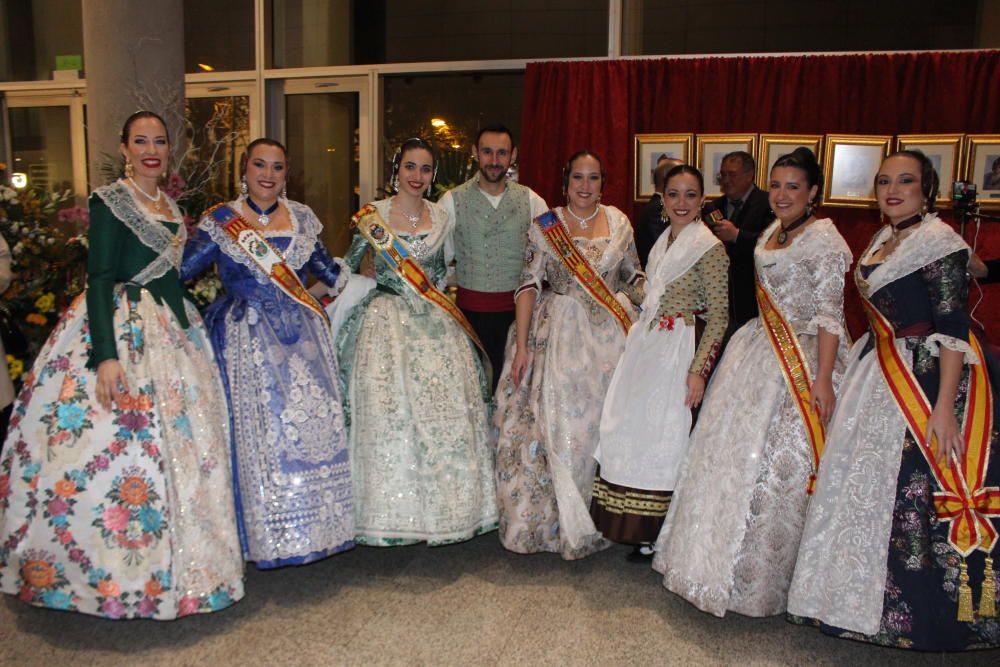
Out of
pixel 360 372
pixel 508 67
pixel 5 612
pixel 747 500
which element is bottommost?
pixel 5 612

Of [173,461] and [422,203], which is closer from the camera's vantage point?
[173,461]

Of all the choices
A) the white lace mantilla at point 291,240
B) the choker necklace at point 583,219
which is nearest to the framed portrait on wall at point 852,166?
the choker necklace at point 583,219

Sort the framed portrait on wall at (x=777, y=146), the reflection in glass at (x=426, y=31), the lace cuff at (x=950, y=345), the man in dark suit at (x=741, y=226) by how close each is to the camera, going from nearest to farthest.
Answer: the lace cuff at (x=950, y=345), the man in dark suit at (x=741, y=226), the framed portrait on wall at (x=777, y=146), the reflection in glass at (x=426, y=31)

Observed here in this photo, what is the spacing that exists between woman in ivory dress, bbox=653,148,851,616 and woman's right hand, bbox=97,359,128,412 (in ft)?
5.47

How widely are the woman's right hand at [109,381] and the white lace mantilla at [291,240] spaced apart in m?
0.53

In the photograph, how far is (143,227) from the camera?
7.86ft

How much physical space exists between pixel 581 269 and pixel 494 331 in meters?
0.48

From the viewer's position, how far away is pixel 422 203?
2957 mm

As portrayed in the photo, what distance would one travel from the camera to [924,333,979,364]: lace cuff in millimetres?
2072

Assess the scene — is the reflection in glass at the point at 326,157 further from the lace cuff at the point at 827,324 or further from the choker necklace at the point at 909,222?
the choker necklace at the point at 909,222

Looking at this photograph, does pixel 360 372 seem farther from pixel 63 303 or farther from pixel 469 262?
pixel 63 303

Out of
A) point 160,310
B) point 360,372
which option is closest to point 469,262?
point 360,372

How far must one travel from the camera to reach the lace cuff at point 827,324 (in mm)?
2295

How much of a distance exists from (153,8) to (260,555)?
305 centimetres
